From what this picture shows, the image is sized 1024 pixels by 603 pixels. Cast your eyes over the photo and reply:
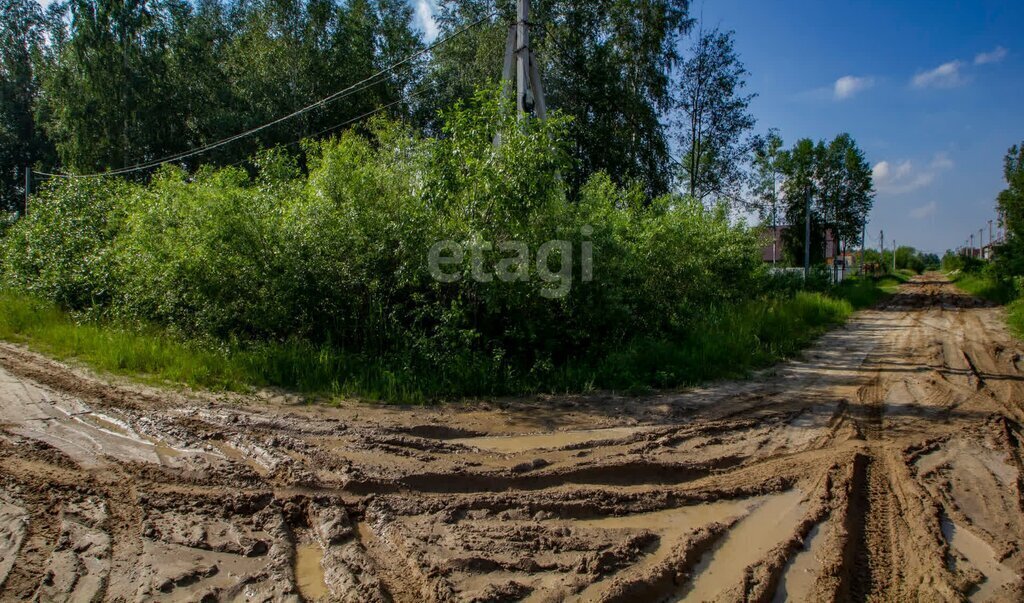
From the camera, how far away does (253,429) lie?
207 inches

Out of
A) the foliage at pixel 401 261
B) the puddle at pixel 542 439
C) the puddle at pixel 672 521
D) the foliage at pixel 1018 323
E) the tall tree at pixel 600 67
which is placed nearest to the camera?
the puddle at pixel 672 521

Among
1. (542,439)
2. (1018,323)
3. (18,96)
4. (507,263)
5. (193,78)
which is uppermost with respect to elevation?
(18,96)

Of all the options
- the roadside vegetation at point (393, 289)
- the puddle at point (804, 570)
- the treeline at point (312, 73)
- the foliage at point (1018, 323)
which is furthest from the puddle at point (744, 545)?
the treeline at point (312, 73)

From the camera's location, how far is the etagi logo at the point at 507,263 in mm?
7059

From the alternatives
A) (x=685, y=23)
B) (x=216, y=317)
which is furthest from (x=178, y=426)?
(x=685, y=23)

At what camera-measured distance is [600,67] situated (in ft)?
69.8

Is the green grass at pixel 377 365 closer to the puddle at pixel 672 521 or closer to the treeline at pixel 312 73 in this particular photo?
the puddle at pixel 672 521

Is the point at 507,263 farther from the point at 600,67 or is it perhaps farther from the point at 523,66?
the point at 600,67

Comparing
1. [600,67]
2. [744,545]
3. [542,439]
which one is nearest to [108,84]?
[600,67]

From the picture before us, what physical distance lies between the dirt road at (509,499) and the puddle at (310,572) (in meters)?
0.02

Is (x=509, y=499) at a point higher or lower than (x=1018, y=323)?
lower

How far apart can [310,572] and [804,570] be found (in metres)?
2.66

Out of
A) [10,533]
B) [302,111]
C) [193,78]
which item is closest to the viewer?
[10,533]

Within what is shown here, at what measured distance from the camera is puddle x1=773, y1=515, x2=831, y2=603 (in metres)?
2.84
